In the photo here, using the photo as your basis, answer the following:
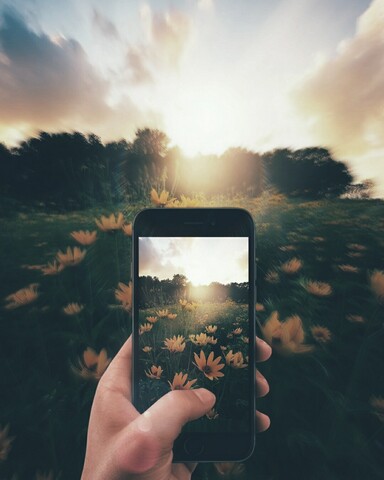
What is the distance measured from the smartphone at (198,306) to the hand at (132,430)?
3 cm

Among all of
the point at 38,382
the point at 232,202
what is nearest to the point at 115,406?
the point at 38,382

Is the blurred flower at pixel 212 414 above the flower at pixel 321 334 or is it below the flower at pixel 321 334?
below

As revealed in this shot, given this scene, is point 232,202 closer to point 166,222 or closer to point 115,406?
point 166,222

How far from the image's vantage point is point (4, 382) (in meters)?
0.53

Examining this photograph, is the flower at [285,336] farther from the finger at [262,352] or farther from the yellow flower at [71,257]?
the yellow flower at [71,257]

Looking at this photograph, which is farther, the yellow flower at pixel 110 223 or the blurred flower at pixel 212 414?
the yellow flower at pixel 110 223

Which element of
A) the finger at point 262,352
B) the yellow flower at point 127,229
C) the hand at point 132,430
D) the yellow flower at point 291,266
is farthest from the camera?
A: the yellow flower at point 291,266

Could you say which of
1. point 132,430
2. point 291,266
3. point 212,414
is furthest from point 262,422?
point 291,266

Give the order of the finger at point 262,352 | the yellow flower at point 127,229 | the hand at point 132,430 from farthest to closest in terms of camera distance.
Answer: the yellow flower at point 127,229 → the finger at point 262,352 → the hand at point 132,430

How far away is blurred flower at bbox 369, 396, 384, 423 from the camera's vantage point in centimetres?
48

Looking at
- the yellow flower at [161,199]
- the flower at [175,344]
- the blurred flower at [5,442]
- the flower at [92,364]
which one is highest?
the yellow flower at [161,199]

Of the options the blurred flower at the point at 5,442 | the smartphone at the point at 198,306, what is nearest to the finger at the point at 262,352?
the smartphone at the point at 198,306

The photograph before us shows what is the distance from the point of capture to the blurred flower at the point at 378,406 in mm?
477

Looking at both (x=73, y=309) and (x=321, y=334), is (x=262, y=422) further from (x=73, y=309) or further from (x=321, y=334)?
(x=73, y=309)
